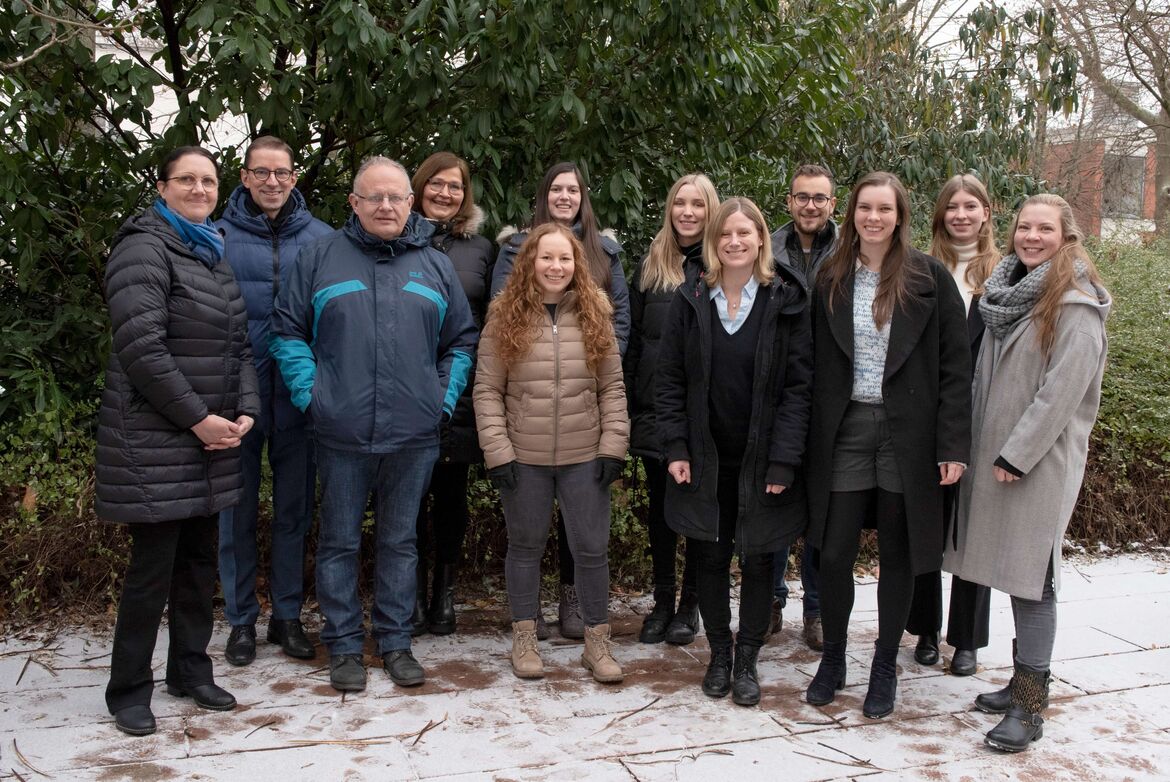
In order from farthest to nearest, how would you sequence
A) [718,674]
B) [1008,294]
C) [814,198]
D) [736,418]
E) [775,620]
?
1. [775,620]
2. [814,198]
3. [718,674]
4. [736,418]
5. [1008,294]

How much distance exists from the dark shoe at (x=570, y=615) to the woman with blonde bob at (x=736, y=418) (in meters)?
0.84

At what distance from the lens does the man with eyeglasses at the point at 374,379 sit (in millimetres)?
4090

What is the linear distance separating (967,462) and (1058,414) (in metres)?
0.37

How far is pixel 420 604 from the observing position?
4.95 m

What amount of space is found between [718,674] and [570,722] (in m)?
0.70

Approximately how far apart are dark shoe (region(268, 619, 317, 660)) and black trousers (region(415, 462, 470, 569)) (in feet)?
2.22

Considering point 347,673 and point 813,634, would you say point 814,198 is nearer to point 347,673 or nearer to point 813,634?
point 813,634

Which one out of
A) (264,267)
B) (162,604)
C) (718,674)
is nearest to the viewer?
(162,604)

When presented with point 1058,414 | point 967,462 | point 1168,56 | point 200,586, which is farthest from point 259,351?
point 1168,56

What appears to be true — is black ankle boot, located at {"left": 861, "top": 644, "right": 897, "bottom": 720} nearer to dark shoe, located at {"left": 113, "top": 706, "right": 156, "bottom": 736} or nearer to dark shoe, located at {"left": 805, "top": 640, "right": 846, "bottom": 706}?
Answer: dark shoe, located at {"left": 805, "top": 640, "right": 846, "bottom": 706}

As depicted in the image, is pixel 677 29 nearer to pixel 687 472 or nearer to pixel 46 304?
pixel 687 472

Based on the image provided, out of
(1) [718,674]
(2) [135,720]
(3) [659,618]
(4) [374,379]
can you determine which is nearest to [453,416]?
(4) [374,379]

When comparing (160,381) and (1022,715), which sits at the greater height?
(160,381)

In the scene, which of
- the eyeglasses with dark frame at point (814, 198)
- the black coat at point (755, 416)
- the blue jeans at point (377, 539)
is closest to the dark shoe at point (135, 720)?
the blue jeans at point (377, 539)
